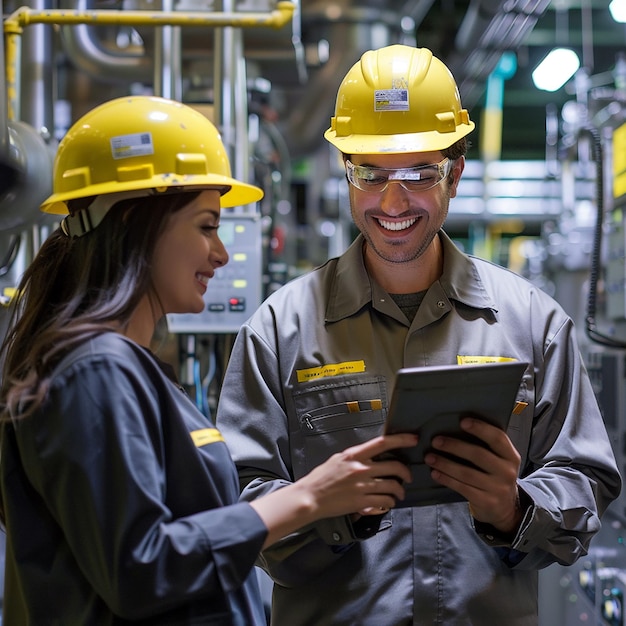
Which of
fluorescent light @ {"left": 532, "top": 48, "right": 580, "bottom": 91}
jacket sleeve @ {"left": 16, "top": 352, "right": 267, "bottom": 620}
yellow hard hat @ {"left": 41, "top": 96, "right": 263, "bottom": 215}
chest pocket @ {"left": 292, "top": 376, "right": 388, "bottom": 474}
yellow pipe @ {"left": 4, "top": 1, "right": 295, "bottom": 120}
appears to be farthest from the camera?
fluorescent light @ {"left": 532, "top": 48, "right": 580, "bottom": 91}

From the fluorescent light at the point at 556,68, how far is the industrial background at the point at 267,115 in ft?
0.43

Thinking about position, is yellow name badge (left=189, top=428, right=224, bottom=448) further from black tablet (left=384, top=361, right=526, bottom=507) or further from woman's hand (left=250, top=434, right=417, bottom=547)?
black tablet (left=384, top=361, right=526, bottom=507)

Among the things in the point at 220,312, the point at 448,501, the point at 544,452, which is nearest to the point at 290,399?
the point at 448,501

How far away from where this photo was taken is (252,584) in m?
1.34

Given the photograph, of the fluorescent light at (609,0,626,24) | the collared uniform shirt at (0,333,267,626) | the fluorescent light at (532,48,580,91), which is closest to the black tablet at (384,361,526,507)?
the collared uniform shirt at (0,333,267,626)

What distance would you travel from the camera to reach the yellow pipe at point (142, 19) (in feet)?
9.08

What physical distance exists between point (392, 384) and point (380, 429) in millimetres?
89

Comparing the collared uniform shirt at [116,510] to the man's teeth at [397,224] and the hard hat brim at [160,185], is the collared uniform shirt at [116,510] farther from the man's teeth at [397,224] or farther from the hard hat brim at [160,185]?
the man's teeth at [397,224]

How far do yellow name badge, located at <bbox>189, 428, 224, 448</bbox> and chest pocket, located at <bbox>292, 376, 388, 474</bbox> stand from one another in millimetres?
410

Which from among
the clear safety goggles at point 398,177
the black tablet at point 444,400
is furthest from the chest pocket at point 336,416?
the clear safety goggles at point 398,177

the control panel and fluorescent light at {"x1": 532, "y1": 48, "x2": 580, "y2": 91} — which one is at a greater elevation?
fluorescent light at {"x1": 532, "y1": 48, "x2": 580, "y2": 91}

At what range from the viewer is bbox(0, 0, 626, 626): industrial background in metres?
2.84

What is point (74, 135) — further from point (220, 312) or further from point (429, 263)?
point (220, 312)

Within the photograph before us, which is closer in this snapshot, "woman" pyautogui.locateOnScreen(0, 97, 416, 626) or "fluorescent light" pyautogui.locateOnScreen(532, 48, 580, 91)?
"woman" pyautogui.locateOnScreen(0, 97, 416, 626)
